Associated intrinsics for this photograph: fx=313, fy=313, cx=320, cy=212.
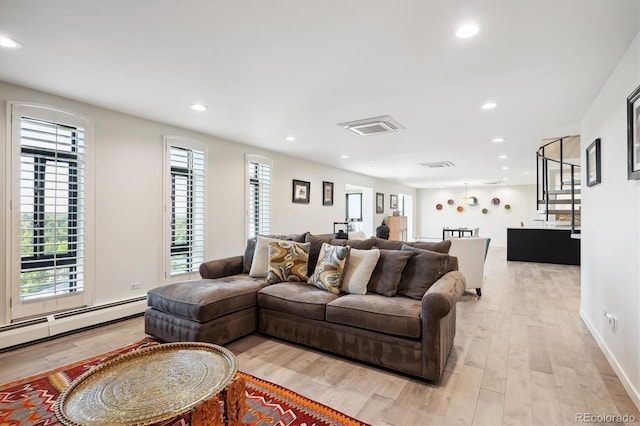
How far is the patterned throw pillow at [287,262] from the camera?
3.43 m

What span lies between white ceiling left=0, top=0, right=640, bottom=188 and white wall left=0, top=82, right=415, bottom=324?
216 mm

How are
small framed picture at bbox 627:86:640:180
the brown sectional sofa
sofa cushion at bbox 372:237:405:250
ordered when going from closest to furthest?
small framed picture at bbox 627:86:640:180 < the brown sectional sofa < sofa cushion at bbox 372:237:405:250

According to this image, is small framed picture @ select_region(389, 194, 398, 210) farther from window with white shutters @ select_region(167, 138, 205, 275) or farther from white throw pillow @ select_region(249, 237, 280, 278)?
white throw pillow @ select_region(249, 237, 280, 278)

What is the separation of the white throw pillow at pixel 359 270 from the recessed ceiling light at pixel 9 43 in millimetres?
3106

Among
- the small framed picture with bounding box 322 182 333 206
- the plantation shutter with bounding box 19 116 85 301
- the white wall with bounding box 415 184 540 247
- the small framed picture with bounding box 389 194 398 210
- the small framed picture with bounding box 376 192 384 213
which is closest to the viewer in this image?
the plantation shutter with bounding box 19 116 85 301

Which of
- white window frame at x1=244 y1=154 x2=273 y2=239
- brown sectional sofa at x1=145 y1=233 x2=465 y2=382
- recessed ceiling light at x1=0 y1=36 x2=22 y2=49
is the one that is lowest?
brown sectional sofa at x1=145 y1=233 x2=465 y2=382

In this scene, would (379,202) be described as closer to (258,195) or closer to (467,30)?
(258,195)

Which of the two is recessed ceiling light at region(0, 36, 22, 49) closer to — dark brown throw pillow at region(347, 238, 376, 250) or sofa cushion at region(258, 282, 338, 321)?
sofa cushion at region(258, 282, 338, 321)

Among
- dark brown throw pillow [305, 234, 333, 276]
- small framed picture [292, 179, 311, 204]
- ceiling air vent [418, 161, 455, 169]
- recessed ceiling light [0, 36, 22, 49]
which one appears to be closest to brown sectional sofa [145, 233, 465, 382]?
dark brown throw pillow [305, 234, 333, 276]

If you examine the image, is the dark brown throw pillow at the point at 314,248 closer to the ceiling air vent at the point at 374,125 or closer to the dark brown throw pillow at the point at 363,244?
the dark brown throw pillow at the point at 363,244

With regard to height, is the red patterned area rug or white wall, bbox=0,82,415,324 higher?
white wall, bbox=0,82,415,324

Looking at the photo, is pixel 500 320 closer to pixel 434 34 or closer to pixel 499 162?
pixel 434 34

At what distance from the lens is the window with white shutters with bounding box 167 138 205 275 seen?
13.8ft

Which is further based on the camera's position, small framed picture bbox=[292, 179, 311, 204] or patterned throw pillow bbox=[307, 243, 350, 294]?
small framed picture bbox=[292, 179, 311, 204]
